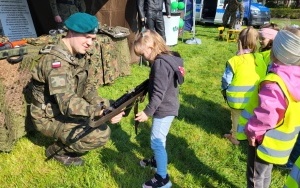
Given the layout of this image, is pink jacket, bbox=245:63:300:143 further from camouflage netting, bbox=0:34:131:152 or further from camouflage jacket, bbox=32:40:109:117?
camouflage netting, bbox=0:34:131:152

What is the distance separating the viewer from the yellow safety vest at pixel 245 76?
335cm

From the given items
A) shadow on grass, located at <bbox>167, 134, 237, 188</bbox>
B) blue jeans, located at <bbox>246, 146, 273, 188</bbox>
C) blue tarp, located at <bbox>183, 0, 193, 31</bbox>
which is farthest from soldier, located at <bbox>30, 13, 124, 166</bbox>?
blue tarp, located at <bbox>183, 0, 193, 31</bbox>

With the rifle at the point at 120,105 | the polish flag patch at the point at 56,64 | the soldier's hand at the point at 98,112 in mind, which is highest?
the polish flag patch at the point at 56,64

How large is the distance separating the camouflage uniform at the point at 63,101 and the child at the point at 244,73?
4.76 feet

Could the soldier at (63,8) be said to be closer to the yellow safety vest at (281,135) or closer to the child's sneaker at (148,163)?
the child's sneaker at (148,163)

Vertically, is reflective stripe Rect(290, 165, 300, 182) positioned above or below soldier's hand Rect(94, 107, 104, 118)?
above

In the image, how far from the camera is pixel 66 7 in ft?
19.5

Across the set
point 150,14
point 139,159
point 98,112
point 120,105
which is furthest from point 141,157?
point 150,14

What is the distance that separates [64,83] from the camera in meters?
2.85

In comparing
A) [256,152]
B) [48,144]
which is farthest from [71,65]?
[256,152]

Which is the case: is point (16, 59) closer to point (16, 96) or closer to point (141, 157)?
point (16, 96)

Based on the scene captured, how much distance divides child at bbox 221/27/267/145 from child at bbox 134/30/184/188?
3.16 ft

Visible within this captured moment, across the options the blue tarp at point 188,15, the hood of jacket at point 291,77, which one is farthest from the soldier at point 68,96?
the blue tarp at point 188,15

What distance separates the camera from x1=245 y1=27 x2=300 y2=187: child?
2.01 meters
